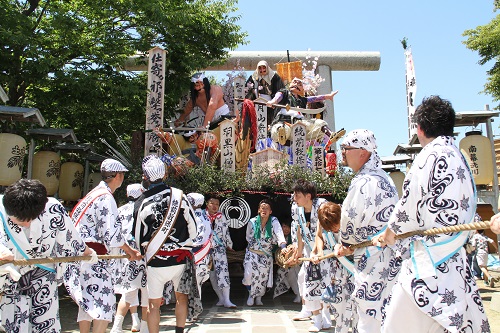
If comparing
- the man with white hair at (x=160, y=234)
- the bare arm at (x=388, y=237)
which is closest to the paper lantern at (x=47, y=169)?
the man with white hair at (x=160, y=234)

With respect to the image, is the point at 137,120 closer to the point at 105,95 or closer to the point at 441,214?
the point at 105,95

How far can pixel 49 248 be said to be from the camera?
140 inches

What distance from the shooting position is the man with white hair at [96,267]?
15.1 ft

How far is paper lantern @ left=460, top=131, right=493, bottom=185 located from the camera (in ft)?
33.8

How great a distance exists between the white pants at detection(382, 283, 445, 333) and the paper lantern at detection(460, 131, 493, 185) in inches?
324

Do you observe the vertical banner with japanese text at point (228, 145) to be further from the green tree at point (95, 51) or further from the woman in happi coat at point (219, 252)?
the green tree at point (95, 51)

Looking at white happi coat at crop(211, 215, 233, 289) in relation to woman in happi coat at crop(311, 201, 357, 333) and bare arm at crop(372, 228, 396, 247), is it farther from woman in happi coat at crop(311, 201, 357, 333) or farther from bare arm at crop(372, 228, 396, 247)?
bare arm at crop(372, 228, 396, 247)

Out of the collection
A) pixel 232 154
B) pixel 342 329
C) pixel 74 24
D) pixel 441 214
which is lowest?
pixel 342 329

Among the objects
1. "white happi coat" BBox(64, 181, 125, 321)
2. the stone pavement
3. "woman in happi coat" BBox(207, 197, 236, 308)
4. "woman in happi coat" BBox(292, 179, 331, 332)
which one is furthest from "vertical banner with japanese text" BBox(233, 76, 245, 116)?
"white happi coat" BBox(64, 181, 125, 321)

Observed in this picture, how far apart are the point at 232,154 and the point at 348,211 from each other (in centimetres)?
576

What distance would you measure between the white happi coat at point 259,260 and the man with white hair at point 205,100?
4069mm

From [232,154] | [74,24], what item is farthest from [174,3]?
[232,154]

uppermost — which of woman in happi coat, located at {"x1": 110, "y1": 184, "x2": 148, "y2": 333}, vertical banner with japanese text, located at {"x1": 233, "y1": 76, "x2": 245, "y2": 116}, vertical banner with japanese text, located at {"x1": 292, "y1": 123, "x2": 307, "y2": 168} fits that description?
vertical banner with japanese text, located at {"x1": 233, "y1": 76, "x2": 245, "y2": 116}

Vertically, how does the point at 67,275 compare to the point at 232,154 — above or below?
below
